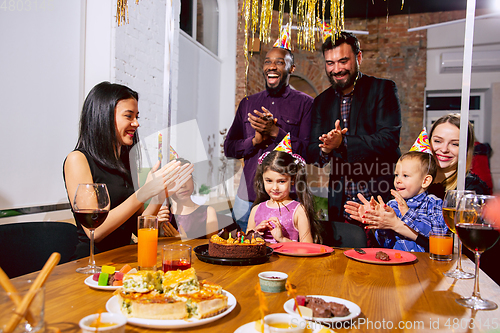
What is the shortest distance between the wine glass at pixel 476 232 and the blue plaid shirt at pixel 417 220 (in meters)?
1.10

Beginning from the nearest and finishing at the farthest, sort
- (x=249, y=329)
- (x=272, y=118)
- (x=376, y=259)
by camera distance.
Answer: (x=249, y=329)
(x=376, y=259)
(x=272, y=118)

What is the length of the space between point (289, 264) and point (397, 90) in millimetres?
1600

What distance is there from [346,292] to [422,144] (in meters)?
1.54

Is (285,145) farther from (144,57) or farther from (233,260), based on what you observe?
(144,57)

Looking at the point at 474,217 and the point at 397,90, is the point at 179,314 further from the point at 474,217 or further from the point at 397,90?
the point at 397,90

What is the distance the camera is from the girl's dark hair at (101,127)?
1767 mm

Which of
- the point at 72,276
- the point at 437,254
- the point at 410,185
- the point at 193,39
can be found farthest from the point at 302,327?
Answer: the point at 193,39

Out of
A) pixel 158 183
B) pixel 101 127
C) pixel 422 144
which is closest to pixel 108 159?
pixel 101 127

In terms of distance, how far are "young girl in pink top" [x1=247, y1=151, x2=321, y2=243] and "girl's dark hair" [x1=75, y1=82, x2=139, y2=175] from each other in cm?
91

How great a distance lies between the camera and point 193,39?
134 inches

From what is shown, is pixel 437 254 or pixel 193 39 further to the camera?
pixel 193 39

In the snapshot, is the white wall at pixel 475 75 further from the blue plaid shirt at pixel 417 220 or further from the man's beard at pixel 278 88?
the man's beard at pixel 278 88

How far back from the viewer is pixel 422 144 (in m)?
2.20

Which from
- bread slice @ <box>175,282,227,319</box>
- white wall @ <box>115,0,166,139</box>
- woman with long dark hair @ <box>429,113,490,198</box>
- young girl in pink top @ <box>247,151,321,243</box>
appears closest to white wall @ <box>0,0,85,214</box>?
white wall @ <box>115,0,166,139</box>
